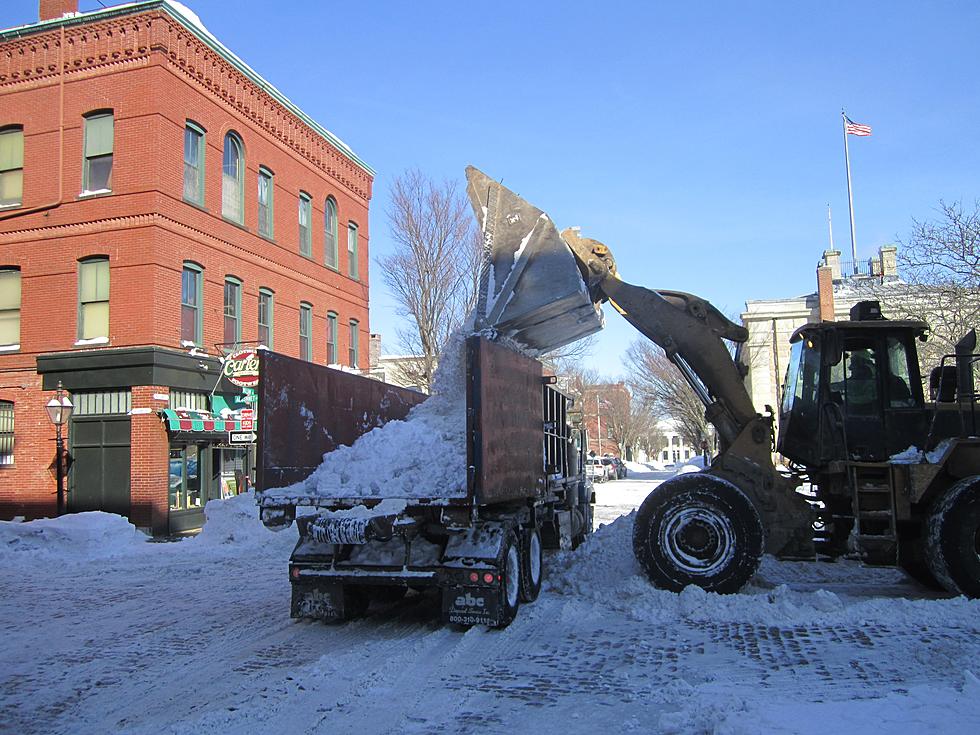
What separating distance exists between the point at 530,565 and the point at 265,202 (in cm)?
1642

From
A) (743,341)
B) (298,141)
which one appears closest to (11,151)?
(298,141)

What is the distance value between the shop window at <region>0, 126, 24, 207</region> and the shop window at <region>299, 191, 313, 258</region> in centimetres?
718

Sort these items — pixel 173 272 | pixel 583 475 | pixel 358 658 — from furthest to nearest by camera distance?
pixel 173 272, pixel 583 475, pixel 358 658

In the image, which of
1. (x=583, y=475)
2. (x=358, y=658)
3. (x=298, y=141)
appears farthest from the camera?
(x=298, y=141)

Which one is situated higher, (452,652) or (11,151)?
(11,151)

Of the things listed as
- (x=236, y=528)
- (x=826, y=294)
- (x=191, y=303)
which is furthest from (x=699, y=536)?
(x=826, y=294)

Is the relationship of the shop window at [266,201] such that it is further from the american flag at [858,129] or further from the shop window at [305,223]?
the american flag at [858,129]

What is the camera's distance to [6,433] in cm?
1847

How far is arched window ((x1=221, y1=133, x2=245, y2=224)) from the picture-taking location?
20203mm

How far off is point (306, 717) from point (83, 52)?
18.6 metres

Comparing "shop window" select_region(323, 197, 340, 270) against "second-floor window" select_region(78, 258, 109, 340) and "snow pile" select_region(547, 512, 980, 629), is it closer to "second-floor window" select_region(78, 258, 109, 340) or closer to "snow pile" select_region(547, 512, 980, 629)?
"second-floor window" select_region(78, 258, 109, 340)

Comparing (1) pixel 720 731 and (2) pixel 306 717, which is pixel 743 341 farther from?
(2) pixel 306 717

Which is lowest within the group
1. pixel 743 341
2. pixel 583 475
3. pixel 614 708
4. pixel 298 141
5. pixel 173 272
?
pixel 614 708

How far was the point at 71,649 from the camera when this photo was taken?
7.00 m
